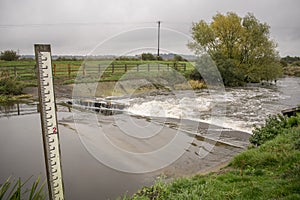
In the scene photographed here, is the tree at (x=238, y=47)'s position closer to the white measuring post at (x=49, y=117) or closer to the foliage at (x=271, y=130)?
the foliage at (x=271, y=130)

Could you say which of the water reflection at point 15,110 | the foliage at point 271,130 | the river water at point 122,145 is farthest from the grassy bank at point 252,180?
the water reflection at point 15,110

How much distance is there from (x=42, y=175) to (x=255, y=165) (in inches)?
152

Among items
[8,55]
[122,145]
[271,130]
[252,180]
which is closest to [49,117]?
[252,180]

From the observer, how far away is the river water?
443 cm

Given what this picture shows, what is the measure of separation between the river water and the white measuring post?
187 cm

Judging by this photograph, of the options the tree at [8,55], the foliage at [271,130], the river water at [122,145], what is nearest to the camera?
the river water at [122,145]

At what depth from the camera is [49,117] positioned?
1980mm

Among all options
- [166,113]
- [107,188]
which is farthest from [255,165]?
[166,113]

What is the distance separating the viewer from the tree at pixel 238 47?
70.8 ft

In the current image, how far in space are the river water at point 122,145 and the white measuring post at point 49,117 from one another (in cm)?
187

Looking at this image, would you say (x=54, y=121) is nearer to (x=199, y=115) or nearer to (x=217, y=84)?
(x=199, y=115)

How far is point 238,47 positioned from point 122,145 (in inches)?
770

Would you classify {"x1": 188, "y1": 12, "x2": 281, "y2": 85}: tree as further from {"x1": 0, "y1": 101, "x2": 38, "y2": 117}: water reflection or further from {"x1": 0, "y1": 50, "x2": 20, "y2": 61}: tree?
{"x1": 0, "y1": 50, "x2": 20, "y2": 61}: tree

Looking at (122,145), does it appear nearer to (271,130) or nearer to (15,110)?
(271,130)
